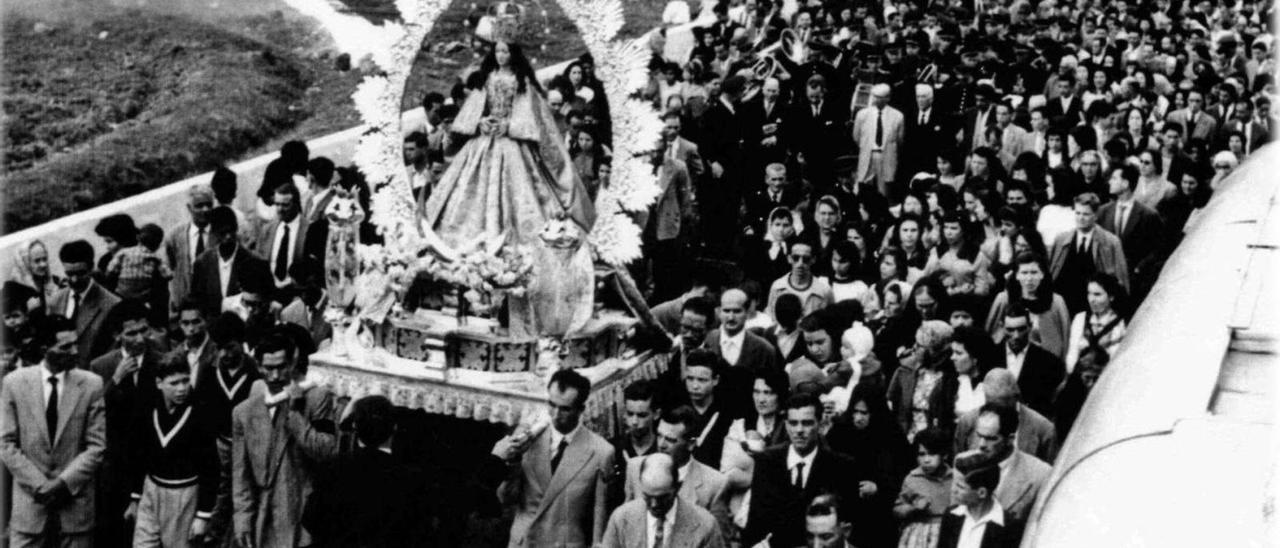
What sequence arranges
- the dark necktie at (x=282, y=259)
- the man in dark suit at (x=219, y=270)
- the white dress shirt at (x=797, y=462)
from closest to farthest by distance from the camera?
the white dress shirt at (x=797, y=462), the man in dark suit at (x=219, y=270), the dark necktie at (x=282, y=259)

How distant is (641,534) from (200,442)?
2.23 metres

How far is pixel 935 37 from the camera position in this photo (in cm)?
1742

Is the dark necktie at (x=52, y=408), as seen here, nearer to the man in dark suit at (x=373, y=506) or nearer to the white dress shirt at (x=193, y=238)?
the man in dark suit at (x=373, y=506)

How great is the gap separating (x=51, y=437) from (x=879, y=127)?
747cm

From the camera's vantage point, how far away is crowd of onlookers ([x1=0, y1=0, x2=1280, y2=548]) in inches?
269

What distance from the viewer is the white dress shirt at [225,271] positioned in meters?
9.91

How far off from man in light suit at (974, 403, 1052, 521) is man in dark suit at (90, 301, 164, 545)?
11.6ft

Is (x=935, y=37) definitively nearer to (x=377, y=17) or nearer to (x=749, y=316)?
(x=377, y=17)

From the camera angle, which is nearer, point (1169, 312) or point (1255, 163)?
point (1169, 312)

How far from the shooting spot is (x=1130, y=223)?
36.8 feet

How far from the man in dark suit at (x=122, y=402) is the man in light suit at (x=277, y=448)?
1.53 ft

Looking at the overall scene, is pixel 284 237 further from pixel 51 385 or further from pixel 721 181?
pixel 721 181

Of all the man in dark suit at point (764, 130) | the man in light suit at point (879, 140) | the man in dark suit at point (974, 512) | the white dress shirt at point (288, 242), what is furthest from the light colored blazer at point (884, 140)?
the man in dark suit at point (974, 512)

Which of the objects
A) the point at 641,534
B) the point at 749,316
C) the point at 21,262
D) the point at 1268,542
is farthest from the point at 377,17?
the point at 1268,542
